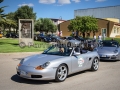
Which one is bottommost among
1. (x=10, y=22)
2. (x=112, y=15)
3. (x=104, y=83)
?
(x=104, y=83)

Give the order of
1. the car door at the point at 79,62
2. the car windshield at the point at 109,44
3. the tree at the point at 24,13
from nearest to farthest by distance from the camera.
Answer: the car door at the point at 79,62 → the car windshield at the point at 109,44 → the tree at the point at 24,13

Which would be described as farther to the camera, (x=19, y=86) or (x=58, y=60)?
(x=58, y=60)

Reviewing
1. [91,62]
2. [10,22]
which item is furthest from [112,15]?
[91,62]

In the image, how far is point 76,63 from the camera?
738cm

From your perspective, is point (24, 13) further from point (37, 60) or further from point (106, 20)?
point (37, 60)

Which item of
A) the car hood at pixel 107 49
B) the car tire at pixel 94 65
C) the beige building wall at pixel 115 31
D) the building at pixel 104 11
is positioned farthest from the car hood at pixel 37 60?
the building at pixel 104 11

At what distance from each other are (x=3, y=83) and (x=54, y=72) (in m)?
1.70

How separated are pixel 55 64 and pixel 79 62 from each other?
1390 millimetres

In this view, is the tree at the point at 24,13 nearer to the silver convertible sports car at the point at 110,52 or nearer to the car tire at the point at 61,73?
the silver convertible sports car at the point at 110,52

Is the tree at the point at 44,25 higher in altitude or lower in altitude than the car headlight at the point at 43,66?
higher

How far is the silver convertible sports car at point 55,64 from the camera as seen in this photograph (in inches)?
245

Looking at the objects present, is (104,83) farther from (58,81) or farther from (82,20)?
(82,20)

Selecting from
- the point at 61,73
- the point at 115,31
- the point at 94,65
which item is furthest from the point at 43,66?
the point at 115,31

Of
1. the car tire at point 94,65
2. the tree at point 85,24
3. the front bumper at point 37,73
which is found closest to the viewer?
the front bumper at point 37,73
